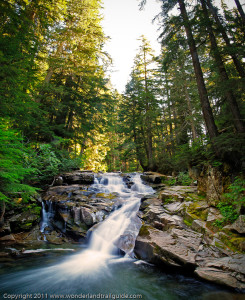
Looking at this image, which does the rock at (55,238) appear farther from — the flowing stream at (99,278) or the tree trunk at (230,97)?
the tree trunk at (230,97)

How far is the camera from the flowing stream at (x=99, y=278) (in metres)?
3.64

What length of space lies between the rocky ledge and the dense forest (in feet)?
7.66

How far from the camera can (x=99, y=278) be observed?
14.7 ft

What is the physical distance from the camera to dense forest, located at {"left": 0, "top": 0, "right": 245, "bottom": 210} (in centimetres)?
588

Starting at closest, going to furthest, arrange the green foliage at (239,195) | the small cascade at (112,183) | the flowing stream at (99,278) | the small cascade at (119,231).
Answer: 1. the flowing stream at (99,278)
2. the green foliage at (239,195)
3. the small cascade at (119,231)
4. the small cascade at (112,183)

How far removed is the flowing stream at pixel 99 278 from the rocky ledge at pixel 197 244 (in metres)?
0.33

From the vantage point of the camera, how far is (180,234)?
534 centimetres

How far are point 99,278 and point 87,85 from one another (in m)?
15.1

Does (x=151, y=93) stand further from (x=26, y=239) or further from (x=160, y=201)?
(x=26, y=239)

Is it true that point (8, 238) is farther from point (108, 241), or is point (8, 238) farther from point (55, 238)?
point (108, 241)

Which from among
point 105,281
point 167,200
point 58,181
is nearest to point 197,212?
point 167,200

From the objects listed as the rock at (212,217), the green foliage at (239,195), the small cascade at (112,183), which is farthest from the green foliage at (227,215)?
the small cascade at (112,183)

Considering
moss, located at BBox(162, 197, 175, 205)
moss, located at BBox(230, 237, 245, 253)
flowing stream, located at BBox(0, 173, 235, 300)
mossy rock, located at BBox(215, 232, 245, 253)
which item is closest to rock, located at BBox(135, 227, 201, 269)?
flowing stream, located at BBox(0, 173, 235, 300)

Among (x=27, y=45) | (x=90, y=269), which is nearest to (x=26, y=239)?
(x=90, y=269)
